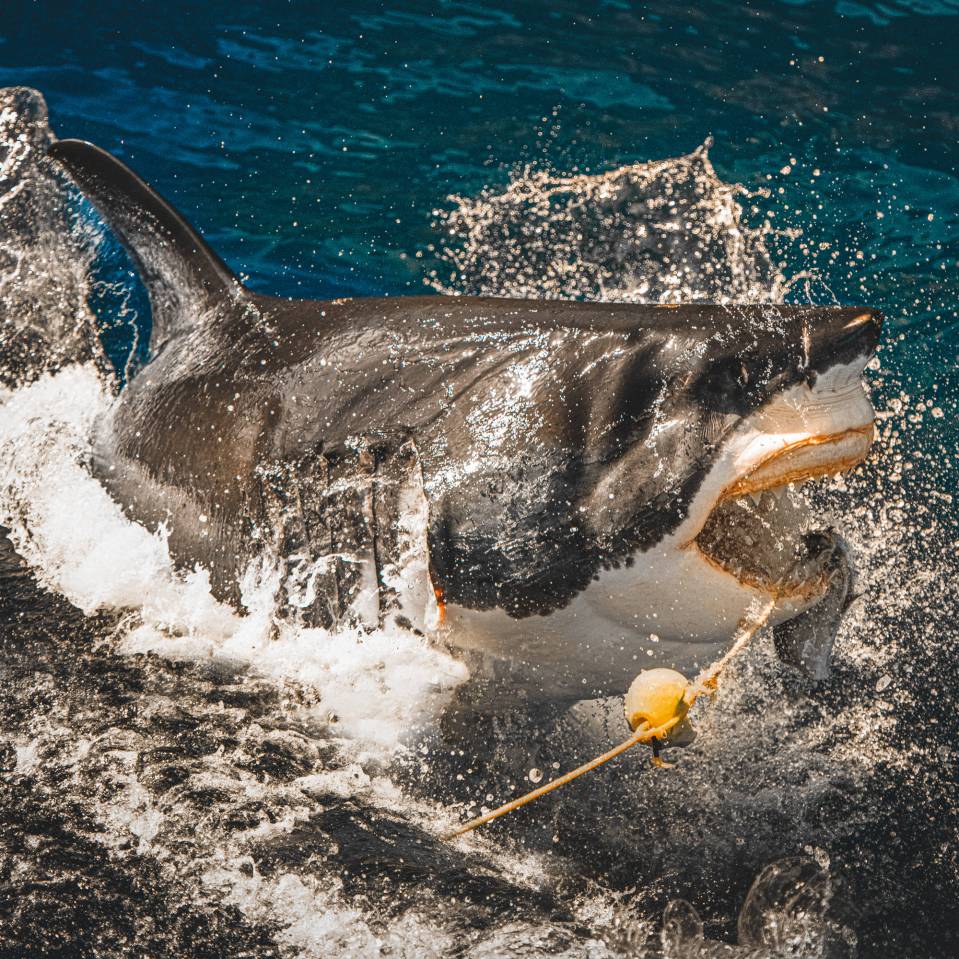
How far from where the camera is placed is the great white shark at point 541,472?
199 centimetres

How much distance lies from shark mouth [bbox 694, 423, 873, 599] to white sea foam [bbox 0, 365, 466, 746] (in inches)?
26.5

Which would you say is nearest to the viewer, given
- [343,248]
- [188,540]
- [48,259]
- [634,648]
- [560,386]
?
[560,386]

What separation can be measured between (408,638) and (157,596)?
83cm

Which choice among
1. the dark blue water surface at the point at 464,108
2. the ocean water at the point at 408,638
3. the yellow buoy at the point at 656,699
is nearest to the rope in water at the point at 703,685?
the yellow buoy at the point at 656,699

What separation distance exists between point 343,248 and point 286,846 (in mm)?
3820

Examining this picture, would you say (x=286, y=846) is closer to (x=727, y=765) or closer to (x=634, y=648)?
(x=634, y=648)

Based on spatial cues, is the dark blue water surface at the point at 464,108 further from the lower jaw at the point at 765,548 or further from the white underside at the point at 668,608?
the white underside at the point at 668,608

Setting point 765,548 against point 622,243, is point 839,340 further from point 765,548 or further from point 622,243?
point 622,243

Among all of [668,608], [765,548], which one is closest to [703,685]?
[668,608]

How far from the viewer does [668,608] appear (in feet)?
6.97

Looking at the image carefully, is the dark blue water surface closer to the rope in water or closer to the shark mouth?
the shark mouth

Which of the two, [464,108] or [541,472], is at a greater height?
[464,108]

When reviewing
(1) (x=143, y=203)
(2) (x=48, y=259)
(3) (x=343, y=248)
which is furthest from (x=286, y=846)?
(3) (x=343, y=248)

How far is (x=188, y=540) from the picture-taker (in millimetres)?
2604
